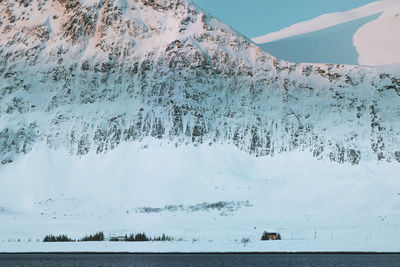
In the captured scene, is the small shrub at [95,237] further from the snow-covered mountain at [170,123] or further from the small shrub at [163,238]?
the snow-covered mountain at [170,123]

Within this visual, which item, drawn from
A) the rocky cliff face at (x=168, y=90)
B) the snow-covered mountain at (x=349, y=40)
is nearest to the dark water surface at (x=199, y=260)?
the rocky cliff face at (x=168, y=90)

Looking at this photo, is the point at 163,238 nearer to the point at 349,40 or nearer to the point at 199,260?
the point at 199,260

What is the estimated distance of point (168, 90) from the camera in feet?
290

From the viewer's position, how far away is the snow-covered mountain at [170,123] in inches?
2815

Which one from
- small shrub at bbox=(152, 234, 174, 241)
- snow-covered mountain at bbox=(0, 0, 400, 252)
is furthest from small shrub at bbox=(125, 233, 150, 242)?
snow-covered mountain at bbox=(0, 0, 400, 252)

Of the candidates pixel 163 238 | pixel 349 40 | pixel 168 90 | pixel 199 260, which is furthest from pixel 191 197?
pixel 349 40

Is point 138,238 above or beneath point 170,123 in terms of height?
beneath

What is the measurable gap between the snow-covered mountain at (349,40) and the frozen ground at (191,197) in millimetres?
28723

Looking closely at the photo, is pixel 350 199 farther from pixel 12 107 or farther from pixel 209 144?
pixel 12 107

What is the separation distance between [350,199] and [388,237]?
2062 centimetres

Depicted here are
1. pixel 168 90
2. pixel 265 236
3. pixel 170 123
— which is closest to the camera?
pixel 265 236

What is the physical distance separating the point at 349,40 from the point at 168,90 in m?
38.4

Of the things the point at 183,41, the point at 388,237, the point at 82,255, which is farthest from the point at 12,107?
the point at 388,237

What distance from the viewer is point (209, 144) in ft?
270
